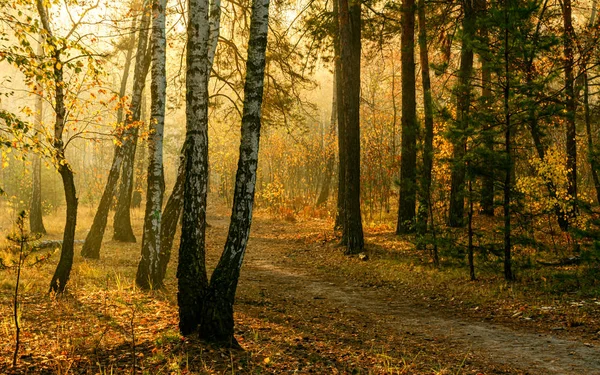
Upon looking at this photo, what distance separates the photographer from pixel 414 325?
6914 millimetres

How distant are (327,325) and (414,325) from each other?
4.69 feet

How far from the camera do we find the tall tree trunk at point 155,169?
766 cm

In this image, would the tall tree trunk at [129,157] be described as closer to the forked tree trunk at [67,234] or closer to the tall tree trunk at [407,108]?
the forked tree trunk at [67,234]

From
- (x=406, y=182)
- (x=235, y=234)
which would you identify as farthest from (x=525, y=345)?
(x=406, y=182)

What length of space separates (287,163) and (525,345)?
2366cm

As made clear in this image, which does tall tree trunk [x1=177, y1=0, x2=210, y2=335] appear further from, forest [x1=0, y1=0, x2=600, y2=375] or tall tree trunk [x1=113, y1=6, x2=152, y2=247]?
tall tree trunk [x1=113, y1=6, x2=152, y2=247]

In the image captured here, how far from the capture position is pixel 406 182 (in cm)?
1008

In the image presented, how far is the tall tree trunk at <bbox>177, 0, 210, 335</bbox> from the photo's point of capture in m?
5.16

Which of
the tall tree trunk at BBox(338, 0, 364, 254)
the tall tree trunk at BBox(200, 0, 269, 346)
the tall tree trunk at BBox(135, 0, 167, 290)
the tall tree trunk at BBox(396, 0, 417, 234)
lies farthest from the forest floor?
the tall tree trunk at BBox(396, 0, 417, 234)

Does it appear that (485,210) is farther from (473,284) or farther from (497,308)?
(497,308)

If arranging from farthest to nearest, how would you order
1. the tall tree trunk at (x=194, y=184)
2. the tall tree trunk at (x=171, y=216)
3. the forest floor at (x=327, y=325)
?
1. the tall tree trunk at (x=171, y=216)
2. the tall tree trunk at (x=194, y=184)
3. the forest floor at (x=327, y=325)

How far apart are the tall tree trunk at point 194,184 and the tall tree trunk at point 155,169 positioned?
2.66 meters

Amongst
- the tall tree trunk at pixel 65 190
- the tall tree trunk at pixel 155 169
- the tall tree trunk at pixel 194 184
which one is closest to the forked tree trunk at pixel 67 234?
the tall tree trunk at pixel 65 190

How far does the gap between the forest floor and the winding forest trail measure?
0.09 ft
